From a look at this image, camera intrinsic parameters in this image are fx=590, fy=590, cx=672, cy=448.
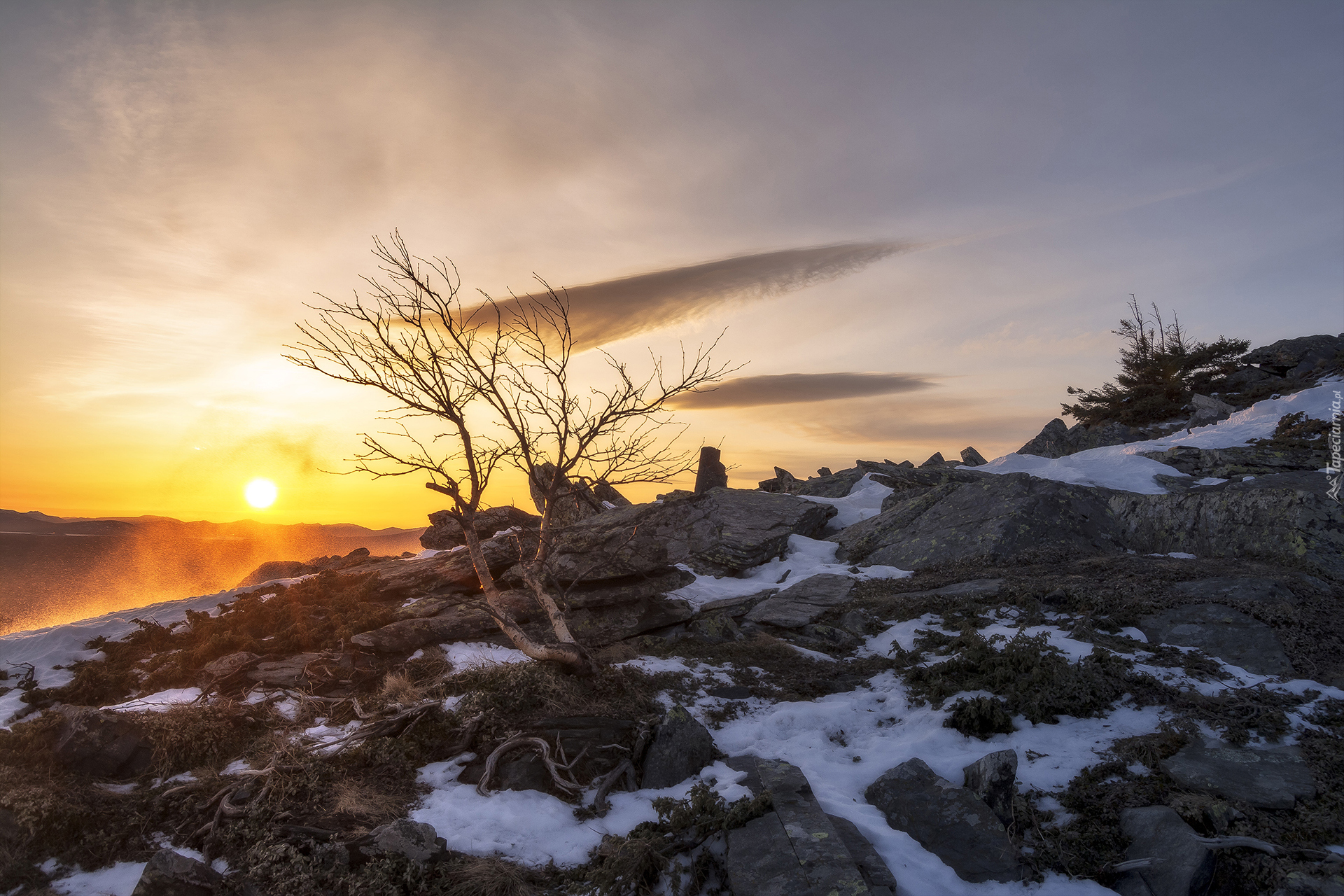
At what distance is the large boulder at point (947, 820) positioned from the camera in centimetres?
527

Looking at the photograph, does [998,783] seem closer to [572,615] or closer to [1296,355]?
[572,615]

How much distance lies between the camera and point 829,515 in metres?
23.0

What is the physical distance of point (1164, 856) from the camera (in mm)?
4934

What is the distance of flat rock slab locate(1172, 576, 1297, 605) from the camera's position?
9.67 metres

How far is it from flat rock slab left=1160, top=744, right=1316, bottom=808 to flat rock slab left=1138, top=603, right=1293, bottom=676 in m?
2.54

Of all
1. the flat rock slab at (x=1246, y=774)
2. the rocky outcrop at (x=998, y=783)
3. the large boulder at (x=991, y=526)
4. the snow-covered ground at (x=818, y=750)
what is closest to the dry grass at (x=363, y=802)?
the snow-covered ground at (x=818, y=750)

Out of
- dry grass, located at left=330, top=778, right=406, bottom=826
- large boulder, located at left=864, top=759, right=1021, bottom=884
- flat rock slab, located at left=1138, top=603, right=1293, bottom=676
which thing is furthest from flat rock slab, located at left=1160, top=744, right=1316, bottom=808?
dry grass, located at left=330, top=778, right=406, bottom=826

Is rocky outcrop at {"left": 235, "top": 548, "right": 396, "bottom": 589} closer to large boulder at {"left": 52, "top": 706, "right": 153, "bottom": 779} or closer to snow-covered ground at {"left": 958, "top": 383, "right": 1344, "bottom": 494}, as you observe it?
large boulder at {"left": 52, "top": 706, "right": 153, "bottom": 779}

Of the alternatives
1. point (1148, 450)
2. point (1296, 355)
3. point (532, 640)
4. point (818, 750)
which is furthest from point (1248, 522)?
point (1296, 355)

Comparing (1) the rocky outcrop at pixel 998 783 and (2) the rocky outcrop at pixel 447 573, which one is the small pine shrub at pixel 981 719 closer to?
(1) the rocky outcrop at pixel 998 783

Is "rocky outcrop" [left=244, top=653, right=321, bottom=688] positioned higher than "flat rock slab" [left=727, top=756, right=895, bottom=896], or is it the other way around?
"rocky outcrop" [left=244, top=653, right=321, bottom=688]

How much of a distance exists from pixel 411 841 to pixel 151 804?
350 centimetres

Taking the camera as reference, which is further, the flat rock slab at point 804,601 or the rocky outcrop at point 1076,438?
the rocky outcrop at point 1076,438

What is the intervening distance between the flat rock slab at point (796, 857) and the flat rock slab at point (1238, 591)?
28.6 ft
